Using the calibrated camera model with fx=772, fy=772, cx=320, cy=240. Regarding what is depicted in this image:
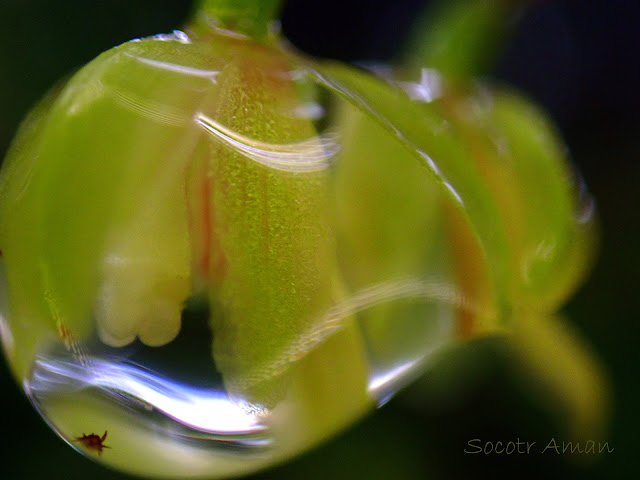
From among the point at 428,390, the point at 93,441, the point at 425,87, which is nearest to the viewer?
the point at 93,441

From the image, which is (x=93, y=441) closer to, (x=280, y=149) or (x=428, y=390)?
(x=280, y=149)

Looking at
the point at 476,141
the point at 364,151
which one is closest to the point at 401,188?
the point at 364,151

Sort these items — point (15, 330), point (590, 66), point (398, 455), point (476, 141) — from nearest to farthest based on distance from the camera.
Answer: point (15, 330) < point (476, 141) < point (398, 455) < point (590, 66)

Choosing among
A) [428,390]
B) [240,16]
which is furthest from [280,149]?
[428,390]

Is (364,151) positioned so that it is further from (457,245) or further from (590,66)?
(590,66)

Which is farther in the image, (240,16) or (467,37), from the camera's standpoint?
(467,37)

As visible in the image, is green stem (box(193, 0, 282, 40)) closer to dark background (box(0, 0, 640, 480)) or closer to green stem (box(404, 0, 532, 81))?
green stem (box(404, 0, 532, 81))

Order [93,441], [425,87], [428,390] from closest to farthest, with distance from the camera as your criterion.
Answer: [93,441], [425,87], [428,390]
